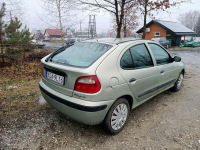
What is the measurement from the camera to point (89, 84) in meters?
1.95

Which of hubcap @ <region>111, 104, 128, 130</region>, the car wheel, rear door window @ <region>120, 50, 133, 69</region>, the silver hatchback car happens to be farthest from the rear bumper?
rear door window @ <region>120, 50, 133, 69</region>

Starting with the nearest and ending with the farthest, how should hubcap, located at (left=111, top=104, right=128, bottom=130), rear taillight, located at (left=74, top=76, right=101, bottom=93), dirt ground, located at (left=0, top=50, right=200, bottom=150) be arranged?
rear taillight, located at (left=74, top=76, right=101, bottom=93) → dirt ground, located at (left=0, top=50, right=200, bottom=150) → hubcap, located at (left=111, top=104, right=128, bottom=130)

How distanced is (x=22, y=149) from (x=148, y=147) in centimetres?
185

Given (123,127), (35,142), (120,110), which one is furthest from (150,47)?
(35,142)

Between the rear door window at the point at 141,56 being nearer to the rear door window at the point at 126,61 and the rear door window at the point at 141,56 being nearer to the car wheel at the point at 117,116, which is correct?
the rear door window at the point at 126,61

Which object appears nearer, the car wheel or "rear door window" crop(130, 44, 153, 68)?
the car wheel

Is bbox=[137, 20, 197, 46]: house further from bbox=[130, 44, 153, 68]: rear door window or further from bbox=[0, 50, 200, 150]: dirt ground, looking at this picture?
bbox=[0, 50, 200, 150]: dirt ground

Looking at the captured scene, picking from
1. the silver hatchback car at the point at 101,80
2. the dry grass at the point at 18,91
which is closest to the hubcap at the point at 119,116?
the silver hatchback car at the point at 101,80

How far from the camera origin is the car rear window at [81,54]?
2208 mm

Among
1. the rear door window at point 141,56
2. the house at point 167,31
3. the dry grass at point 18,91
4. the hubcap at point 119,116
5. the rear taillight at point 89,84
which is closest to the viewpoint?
the rear taillight at point 89,84

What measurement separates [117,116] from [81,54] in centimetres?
120

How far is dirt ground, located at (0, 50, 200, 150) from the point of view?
2184 mm

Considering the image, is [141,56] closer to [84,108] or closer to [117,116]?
[117,116]

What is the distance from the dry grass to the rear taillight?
1716mm
